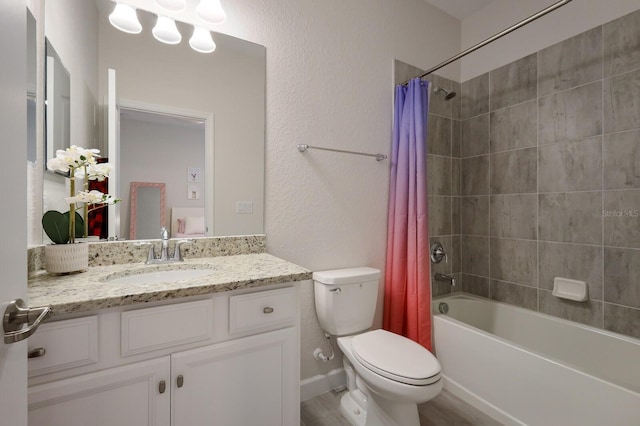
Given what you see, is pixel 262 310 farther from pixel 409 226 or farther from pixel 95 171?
pixel 409 226

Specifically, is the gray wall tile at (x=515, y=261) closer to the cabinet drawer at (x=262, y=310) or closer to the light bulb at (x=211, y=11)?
the cabinet drawer at (x=262, y=310)

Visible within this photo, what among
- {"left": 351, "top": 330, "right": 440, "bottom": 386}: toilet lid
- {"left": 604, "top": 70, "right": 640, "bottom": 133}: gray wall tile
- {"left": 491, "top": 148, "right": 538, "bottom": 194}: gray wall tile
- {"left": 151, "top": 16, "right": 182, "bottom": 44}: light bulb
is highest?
{"left": 151, "top": 16, "right": 182, "bottom": 44}: light bulb

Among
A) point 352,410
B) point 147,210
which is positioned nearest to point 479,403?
point 352,410

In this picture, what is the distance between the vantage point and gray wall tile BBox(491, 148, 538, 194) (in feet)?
6.58

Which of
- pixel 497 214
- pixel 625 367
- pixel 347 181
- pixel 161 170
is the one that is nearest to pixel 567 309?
pixel 625 367

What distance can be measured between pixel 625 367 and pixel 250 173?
2.26 meters

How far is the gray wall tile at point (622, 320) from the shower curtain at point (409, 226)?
98cm

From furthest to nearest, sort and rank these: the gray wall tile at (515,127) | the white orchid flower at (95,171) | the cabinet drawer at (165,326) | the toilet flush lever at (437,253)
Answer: the toilet flush lever at (437,253), the gray wall tile at (515,127), the white orchid flower at (95,171), the cabinet drawer at (165,326)

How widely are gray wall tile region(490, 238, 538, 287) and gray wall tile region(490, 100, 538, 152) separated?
702 millimetres

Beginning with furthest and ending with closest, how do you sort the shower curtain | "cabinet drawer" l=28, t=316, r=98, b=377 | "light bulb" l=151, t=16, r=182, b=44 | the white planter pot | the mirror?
the shower curtain, "light bulb" l=151, t=16, r=182, b=44, the mirror, the white planter pot, "cabinet drawer" l=28, t=316, r=98, b=377

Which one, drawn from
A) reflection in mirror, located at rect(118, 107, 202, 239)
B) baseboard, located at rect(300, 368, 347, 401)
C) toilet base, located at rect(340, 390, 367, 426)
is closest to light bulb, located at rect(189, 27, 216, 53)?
reflection in mirror, located at rect(118, 107, 202, 239)

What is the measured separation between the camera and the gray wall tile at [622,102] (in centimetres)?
157

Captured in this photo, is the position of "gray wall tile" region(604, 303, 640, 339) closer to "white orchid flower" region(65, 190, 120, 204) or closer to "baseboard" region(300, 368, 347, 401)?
"baseboard" region(300, 368, 347, 401)

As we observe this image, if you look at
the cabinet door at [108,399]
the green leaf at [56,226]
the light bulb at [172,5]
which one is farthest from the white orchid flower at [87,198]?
the light bulb at [172,5]
